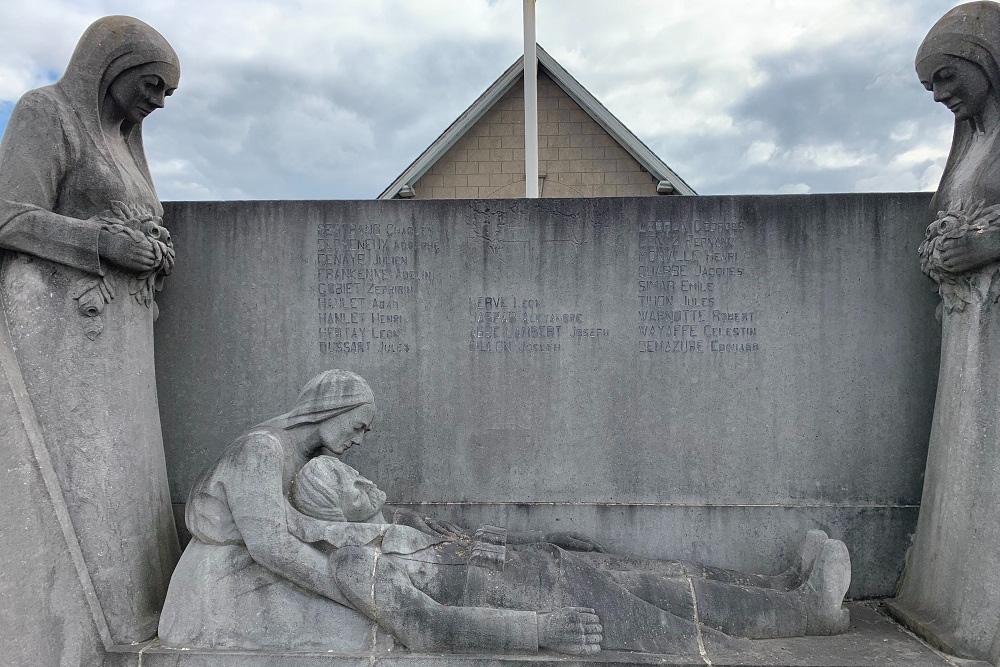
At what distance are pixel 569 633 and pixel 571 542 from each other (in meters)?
1.17

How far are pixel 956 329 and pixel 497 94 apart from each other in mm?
12773

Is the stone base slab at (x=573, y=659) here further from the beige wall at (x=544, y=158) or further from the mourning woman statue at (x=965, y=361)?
the beige wall at (x=544, y=158)

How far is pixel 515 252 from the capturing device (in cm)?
573

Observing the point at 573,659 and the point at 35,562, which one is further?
the point at 35,562

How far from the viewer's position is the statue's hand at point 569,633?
153 inches

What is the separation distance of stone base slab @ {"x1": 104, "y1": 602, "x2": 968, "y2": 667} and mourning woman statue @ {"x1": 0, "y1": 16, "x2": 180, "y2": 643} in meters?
0.41

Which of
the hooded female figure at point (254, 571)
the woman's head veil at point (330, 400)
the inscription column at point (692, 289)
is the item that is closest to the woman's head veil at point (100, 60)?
the woman's head veil at point (330, 400)

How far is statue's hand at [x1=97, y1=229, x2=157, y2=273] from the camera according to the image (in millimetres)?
4461

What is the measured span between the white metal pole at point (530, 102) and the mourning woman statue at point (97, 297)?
17.7 feet

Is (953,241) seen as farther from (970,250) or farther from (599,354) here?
(599,354)

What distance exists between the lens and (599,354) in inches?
223

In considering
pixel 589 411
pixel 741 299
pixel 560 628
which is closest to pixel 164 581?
pixel 560 628

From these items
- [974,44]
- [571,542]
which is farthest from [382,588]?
[974,44]

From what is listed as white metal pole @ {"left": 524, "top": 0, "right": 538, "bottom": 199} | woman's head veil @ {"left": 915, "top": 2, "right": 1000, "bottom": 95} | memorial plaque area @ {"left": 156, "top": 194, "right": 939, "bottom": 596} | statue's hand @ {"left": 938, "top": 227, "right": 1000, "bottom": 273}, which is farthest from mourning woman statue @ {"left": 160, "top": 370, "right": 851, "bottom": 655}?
white metal pole @ {"left": 524, "top": 0, "right": 538, "bottom": 199}
